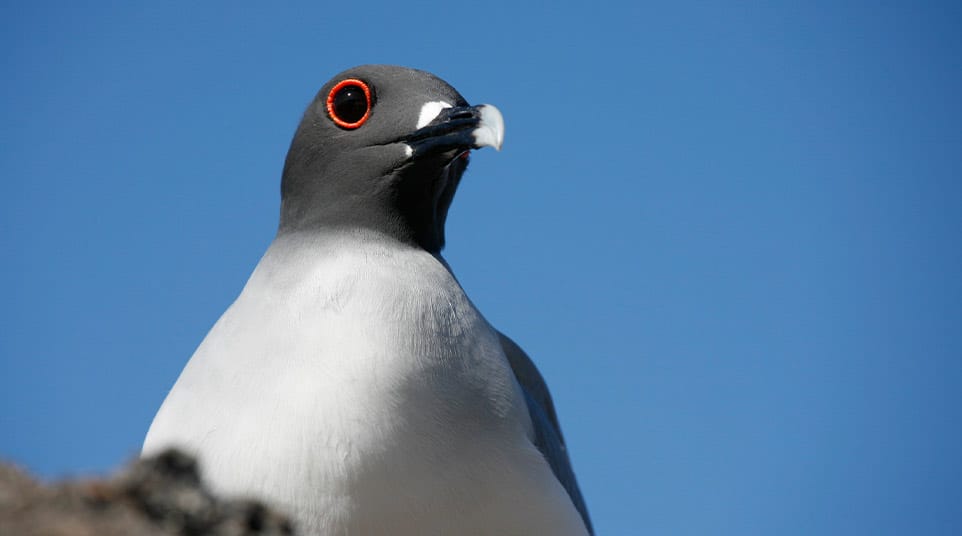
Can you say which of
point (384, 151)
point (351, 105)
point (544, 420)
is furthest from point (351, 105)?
point (544, 420)

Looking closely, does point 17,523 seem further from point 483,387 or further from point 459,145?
point 459,145

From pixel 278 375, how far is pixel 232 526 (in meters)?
2.24

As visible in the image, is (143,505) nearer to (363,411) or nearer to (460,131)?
(363,411)

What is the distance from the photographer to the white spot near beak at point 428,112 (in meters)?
5.17

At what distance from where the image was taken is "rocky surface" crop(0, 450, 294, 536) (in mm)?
1659

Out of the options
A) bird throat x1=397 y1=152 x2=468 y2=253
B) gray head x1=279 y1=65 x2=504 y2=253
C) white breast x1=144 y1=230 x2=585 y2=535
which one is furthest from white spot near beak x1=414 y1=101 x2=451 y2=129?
white breast x1=144 y1=230 x2=585 y2=535

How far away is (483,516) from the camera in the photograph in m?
4.11

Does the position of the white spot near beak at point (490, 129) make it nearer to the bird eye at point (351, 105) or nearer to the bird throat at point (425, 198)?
the bird throat at point (425, 198)

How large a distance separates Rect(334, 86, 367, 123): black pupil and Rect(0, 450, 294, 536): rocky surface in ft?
11.8

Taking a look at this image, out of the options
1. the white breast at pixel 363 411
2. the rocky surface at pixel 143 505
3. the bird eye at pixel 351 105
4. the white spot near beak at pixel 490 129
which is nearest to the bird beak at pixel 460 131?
the white spot near beak at pixel 490 129

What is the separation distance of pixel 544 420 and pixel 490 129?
163 cm

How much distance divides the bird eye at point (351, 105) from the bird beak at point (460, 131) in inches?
13.6

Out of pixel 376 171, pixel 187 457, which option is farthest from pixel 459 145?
pixel 187 457

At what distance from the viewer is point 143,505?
1812mm
